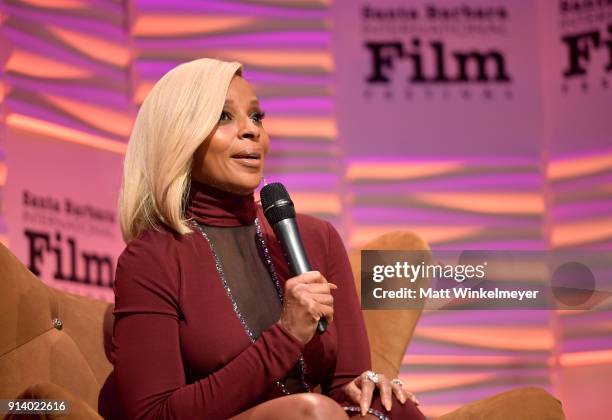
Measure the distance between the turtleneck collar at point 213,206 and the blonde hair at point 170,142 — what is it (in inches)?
1.0

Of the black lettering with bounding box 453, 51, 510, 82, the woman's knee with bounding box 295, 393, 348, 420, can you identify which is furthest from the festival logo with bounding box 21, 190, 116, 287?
the woman's knee with bounding box 295, 393, 348, 420

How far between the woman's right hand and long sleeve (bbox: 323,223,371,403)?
1.10ft

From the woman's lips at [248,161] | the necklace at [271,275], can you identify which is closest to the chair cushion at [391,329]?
the necklace at [271,275]

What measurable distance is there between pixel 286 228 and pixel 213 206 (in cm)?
35

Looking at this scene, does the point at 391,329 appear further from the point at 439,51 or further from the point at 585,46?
the point at 585,46

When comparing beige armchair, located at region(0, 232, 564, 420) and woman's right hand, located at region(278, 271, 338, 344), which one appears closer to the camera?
woman's right hand, located at region(278, 271, 338, 344)

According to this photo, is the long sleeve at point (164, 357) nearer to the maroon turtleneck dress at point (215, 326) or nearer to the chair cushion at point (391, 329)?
the maroon turtleneck dress at point (215, 326)

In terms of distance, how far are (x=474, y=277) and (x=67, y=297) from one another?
1221 mm

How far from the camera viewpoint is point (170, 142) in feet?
6.65

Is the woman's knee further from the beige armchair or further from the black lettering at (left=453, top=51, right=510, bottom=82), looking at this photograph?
the black lettering at (left=453, top=51, right=510, bottom=82)

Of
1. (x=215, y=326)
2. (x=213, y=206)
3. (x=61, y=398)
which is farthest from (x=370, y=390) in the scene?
(x=61, y=398)

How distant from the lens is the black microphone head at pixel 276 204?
182cm

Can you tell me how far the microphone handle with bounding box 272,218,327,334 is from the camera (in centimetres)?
178

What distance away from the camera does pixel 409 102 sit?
362 cm
